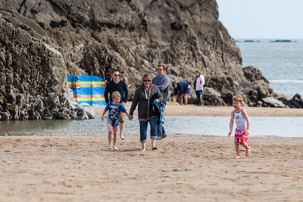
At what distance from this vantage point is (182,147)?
12859 millimetres

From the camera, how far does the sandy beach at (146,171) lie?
7.61 m

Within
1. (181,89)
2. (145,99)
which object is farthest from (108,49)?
(145,99)

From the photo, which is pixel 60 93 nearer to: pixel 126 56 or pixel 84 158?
pixel 84 158

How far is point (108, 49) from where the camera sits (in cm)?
3434

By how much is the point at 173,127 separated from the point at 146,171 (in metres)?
9.26

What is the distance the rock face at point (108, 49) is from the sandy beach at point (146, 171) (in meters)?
6.49

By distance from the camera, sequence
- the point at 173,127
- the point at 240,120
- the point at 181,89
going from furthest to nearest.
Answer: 1. the point at 181,89
2. the point at 173,127
3. the point at 240,120

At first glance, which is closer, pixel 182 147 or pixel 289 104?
pixel 182 147

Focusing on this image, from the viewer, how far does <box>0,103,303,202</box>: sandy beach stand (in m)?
7.61

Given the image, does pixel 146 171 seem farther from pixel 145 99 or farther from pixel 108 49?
pixel 108 49

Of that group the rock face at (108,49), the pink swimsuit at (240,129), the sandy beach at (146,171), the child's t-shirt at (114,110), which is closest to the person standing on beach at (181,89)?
the rock face at (108,49)

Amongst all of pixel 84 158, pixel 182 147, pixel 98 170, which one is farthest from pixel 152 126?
pixel 98 170

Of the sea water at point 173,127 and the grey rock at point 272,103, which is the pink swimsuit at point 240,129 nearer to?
the sea water at point 173,127

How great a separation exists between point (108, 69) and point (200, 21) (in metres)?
14.7
